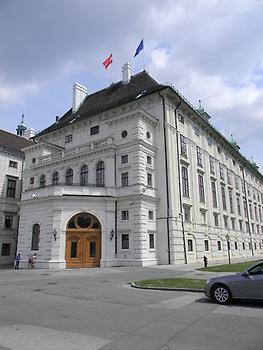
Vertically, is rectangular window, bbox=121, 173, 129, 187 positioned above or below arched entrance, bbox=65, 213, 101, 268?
above

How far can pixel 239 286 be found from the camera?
1013 centimetres

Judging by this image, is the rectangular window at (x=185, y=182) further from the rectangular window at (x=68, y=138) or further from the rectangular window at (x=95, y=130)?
the rectangular window at (x=68, y=138)

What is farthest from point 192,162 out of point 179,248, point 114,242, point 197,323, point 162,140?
point 197,323

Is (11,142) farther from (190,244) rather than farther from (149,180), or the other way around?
(190,244)

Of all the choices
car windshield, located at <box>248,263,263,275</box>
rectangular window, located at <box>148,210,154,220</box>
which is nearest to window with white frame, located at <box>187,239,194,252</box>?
rectangular window, located at <box>148,210,154,220</box>

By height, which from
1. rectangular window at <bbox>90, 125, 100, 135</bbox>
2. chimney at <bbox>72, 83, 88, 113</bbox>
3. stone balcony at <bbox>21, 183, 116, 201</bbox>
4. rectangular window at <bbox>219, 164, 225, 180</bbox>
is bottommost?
stone balcony at <bbox>21, 183, 116, 201</bbox>

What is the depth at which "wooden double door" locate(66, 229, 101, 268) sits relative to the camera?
95.5 feet

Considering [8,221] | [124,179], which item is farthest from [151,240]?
[8,221]

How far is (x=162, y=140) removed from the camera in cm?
3428

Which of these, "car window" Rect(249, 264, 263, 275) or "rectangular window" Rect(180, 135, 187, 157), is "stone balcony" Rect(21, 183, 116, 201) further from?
"car window" Rect(249, 264, 263, 275)

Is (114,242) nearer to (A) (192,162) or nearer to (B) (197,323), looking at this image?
(A) (192,162)

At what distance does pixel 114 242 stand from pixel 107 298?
18.6 meters

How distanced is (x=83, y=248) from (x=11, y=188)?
2113 cm

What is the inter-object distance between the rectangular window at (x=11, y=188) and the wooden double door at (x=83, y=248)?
65.0ft
